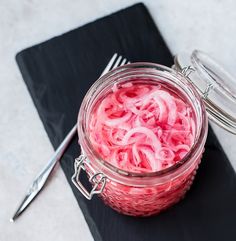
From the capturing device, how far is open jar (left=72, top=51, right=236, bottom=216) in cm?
85

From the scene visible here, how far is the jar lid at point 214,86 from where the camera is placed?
0.97 meters

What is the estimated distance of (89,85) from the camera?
1093 mm

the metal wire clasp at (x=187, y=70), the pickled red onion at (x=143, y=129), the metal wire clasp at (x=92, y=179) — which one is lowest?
the metal wire clasp at (x=92, y=179)

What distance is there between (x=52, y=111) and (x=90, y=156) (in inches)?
9.1

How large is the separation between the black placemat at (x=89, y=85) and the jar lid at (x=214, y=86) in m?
0.08

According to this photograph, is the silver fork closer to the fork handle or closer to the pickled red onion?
the fork handle

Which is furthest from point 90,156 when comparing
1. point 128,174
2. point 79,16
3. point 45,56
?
point 79,16

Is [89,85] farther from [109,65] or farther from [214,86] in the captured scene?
[214,86]

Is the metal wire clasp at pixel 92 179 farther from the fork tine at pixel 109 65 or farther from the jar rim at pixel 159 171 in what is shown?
the fork tine at pixel 109 65

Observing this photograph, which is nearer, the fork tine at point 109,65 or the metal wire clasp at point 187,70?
the metal wire clasp at point 187,70

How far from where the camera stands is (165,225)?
1008 millimetres

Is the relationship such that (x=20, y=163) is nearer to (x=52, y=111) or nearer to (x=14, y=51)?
(x=52, y=111)

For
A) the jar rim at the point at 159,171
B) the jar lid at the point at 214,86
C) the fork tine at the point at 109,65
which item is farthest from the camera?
the fork tine at the point at 109,65

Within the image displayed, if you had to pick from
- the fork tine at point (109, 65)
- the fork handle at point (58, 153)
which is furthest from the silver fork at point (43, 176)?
the fork tine at point (109, 65)
